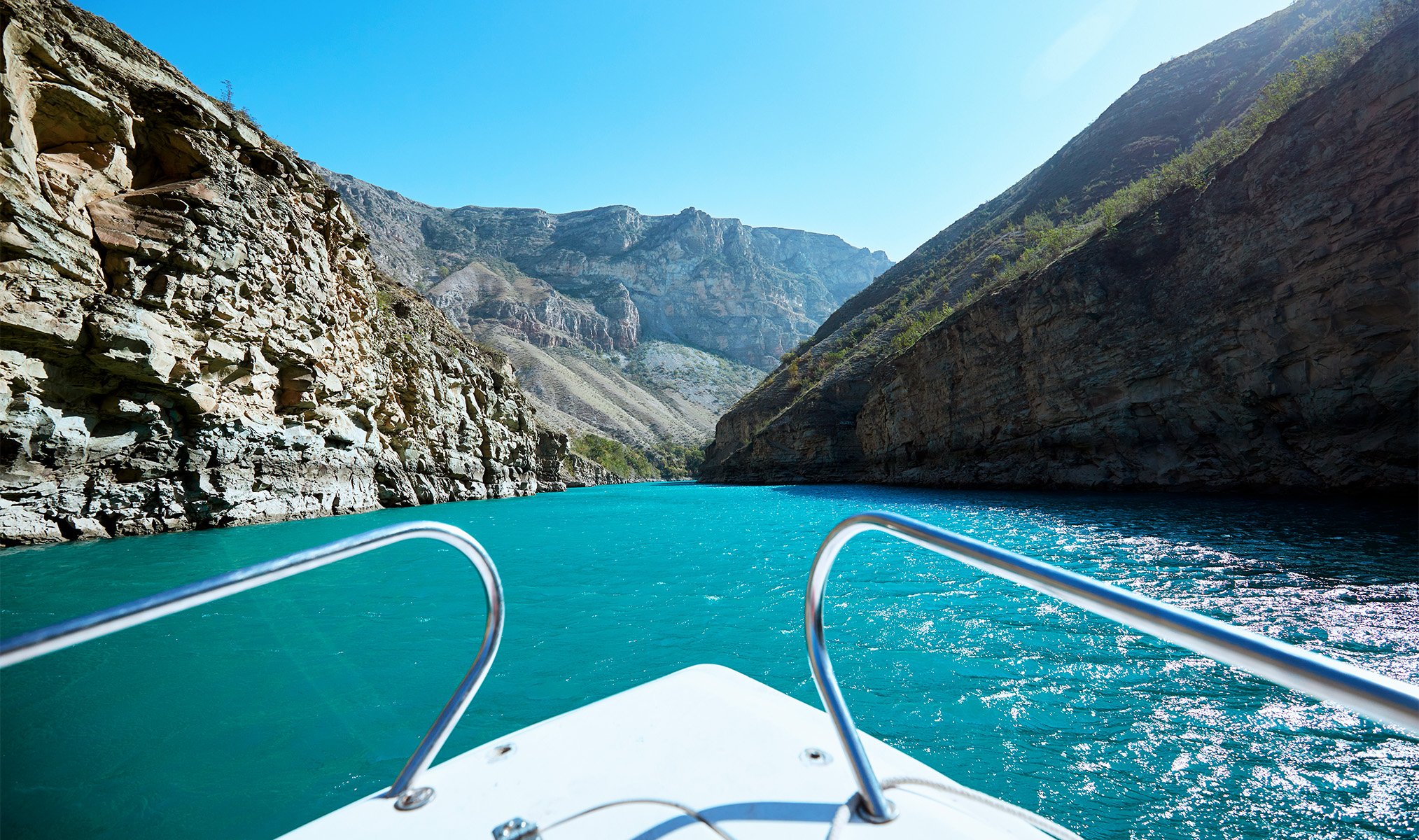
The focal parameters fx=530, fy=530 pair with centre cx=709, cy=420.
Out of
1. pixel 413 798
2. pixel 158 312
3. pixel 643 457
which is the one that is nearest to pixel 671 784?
pixel 413 798

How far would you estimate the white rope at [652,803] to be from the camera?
1.48 m

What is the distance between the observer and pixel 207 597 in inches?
47.4

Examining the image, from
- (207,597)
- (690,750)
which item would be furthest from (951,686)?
(207,597)

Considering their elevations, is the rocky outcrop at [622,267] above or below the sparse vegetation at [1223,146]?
above

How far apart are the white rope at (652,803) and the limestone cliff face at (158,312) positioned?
16.1 m

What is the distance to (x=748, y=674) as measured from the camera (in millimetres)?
4695

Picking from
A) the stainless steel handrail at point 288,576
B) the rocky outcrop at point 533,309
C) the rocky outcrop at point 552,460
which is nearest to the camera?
the stainless steel handrail at point 288,576

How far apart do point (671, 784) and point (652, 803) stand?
11cm

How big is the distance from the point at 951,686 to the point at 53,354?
706 inches

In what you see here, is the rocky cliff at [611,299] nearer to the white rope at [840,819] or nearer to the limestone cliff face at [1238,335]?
the limestone cliff face at [1238,335]

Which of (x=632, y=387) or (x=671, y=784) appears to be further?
(x=632, y=387)

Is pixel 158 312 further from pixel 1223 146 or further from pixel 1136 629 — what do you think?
pixel 1223 146

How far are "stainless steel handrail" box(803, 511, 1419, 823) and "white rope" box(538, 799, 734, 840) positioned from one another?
1.36ft

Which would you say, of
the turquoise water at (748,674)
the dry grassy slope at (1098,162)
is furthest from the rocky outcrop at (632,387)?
the turquoise water at (748,674)
